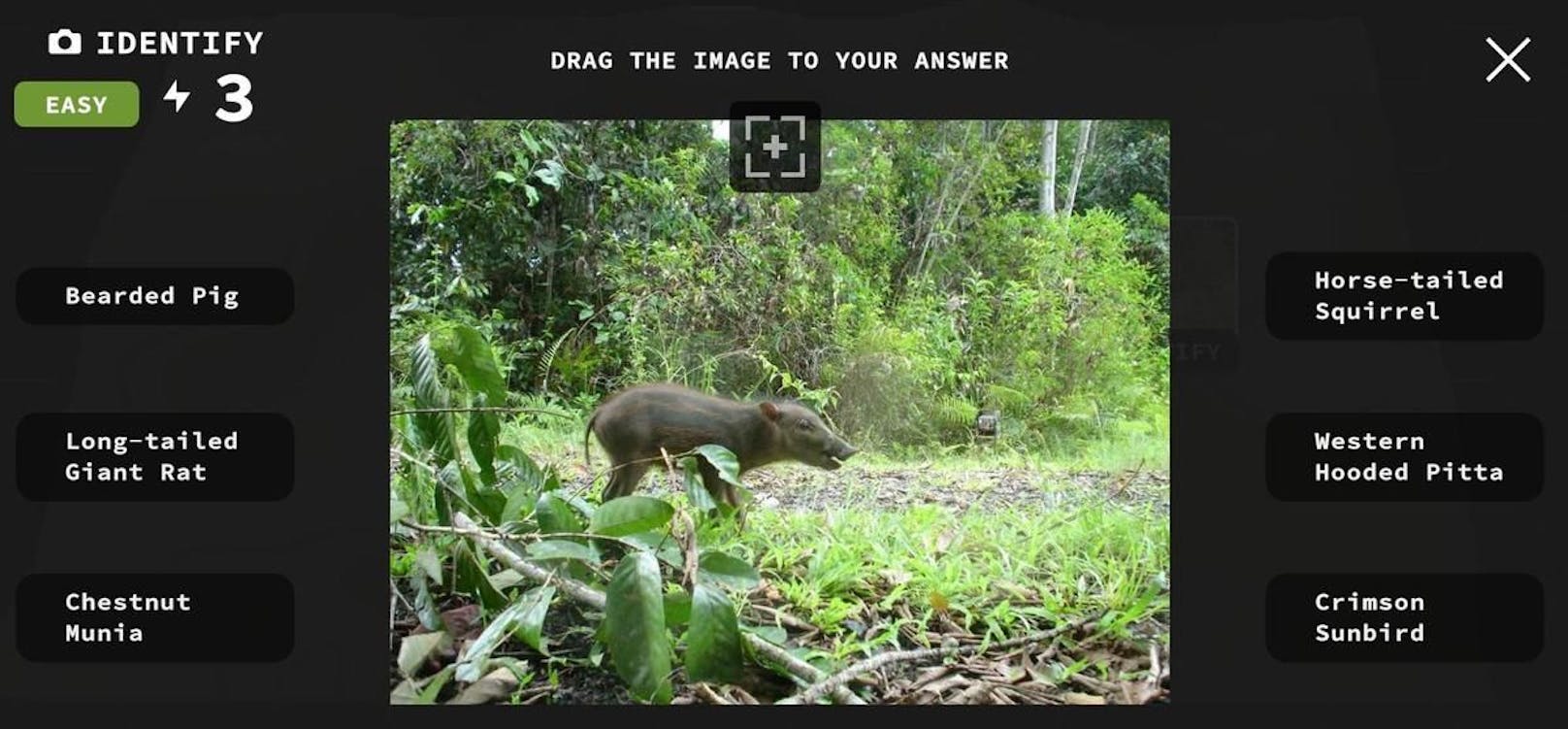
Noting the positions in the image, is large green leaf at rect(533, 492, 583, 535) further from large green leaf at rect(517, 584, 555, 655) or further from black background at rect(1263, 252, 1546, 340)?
black background at rect(1263, 252, 1546, 340)

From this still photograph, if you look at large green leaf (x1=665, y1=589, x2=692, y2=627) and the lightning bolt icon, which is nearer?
the lightning bolt icon

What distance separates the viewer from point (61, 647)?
1.38 meters

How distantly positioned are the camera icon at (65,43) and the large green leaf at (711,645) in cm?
114

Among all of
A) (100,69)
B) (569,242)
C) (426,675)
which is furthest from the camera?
(569,242)

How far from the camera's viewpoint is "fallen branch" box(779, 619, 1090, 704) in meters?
1.44

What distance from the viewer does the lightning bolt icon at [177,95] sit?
1.36 metres

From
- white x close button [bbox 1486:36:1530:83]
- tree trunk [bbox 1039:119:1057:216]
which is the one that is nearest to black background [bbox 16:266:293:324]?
tree trunk [bbox 1039:119:1057:216]

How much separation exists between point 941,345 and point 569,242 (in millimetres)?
694

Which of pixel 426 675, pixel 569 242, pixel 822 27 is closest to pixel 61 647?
pixel 426 675

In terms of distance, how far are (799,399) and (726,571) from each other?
50 centimetres

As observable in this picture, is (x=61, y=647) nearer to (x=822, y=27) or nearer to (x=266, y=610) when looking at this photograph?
(x=266, y=610)

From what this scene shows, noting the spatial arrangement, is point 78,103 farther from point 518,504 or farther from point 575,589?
point 575,589

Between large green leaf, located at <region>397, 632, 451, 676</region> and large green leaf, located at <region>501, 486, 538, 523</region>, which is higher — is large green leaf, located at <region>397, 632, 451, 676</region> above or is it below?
below

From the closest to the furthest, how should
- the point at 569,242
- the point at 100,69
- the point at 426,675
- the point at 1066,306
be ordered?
the point at 100,69, the point at 426,675, the point at 569,242, the point at 1066,306
